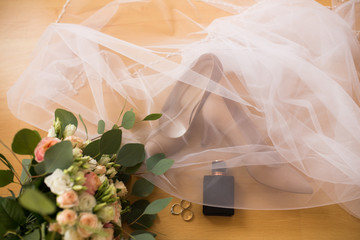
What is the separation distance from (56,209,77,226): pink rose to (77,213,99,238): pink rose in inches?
0.6

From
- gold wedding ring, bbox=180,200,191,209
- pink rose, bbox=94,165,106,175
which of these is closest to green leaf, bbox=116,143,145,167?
pink rose, bbox=94,165,106,175

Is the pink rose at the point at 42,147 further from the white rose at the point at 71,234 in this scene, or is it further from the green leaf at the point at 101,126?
the green leaf at the point at 101,126

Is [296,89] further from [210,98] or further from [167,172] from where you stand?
[167,172]

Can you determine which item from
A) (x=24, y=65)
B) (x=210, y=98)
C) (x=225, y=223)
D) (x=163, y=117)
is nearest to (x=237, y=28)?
(x=210, y=98)

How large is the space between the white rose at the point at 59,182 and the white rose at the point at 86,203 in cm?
4

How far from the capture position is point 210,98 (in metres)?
0.96

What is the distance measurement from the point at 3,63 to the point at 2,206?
2.47 ft

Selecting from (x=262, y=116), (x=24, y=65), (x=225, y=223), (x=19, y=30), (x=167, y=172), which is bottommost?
(x=225, y=223)

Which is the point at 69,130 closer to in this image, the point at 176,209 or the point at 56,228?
the point at 56,228

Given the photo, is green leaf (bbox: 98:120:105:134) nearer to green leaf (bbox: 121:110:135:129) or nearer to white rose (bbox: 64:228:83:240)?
green leaf (bbox: 121:110:135:129)

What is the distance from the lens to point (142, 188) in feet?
3.18

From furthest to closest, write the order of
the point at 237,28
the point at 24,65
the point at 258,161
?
1. the point at 24,65
2. the point at 237,28
3. the point at 258,161

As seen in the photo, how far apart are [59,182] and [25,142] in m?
0.14

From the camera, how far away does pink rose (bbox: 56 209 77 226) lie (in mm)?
555
